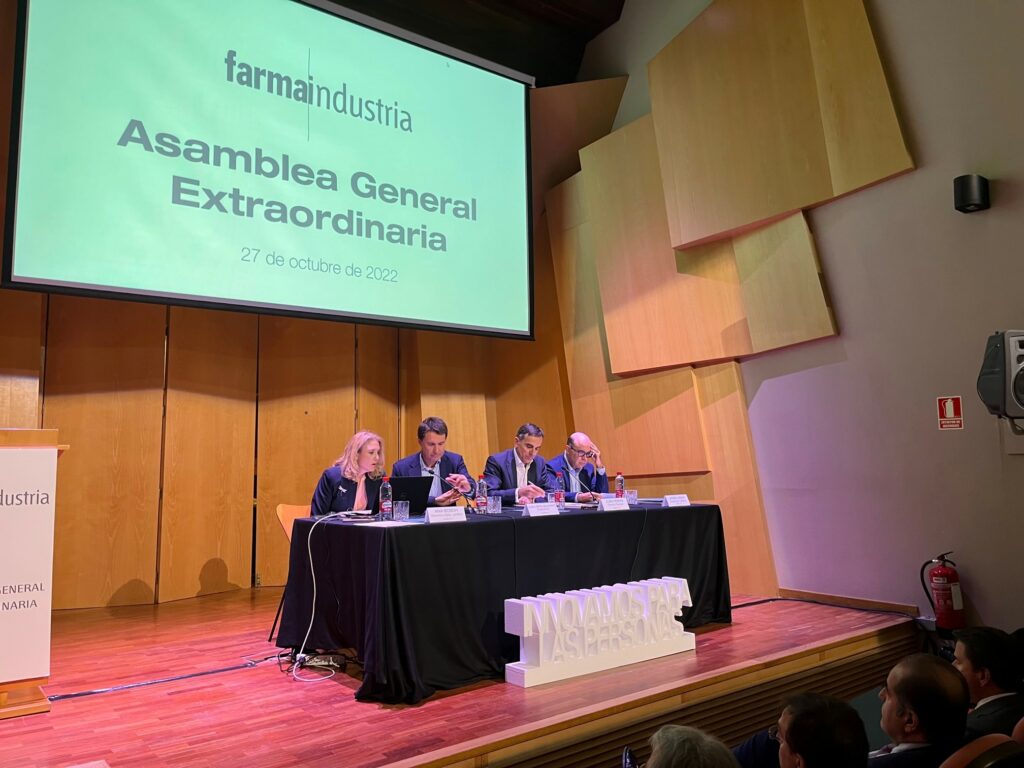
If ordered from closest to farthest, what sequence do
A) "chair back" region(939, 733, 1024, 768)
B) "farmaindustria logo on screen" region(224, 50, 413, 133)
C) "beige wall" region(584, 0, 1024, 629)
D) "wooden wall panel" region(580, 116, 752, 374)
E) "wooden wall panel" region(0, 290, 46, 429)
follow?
"chair back" region(939, 733, 1024, 768)
"beige wall" region(584, 0, 1024, 629)
"farmaindustria logo on screen" region(224, 50, 413, 133)
"wooden wall panel" region(0, 290, 46, 429)
"wooden wall panel" region(580, 116, 752, 374)

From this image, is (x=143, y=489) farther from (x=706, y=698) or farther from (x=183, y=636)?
(x=706, y=698)

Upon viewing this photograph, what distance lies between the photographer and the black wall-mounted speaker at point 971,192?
377 centimetres

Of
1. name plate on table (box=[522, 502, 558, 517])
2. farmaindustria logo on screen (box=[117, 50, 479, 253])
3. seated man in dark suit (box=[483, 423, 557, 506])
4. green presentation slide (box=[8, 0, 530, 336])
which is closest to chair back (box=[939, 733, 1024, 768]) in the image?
name plate on table (box=[522, 502, 558, 517])

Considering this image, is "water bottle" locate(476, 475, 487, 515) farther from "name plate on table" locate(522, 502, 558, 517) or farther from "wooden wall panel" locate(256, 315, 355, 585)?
"wooden wall panel" locate(256, 315, 355, 585)

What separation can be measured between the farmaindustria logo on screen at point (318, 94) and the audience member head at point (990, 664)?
451 centimetres

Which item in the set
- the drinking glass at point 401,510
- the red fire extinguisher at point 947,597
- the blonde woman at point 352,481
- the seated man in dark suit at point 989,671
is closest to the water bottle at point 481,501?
the drinking glass at point 401,510

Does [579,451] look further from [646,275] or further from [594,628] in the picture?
[646,275]

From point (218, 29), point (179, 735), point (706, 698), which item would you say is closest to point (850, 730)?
point (706, 698)

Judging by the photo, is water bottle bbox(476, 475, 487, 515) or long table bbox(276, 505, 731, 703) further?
water bottle bbox(476, 475, 487, 515)

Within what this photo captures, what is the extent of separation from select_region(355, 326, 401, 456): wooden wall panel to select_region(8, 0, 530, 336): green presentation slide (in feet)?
4.64

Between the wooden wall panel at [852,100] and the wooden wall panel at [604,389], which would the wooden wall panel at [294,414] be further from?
the wooden wall panel at [852,100]

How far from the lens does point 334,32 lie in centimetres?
492

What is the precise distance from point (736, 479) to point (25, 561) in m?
4.11

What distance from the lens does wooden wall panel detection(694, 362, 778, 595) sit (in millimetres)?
4992
